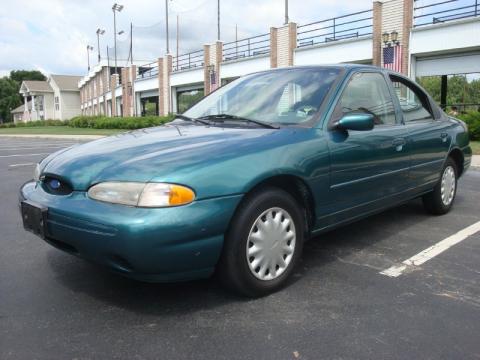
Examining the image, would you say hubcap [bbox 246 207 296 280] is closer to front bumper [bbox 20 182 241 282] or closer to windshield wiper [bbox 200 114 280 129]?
front bumper [bbox 20 182 241 282]

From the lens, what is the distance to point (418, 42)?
2183 centimetres

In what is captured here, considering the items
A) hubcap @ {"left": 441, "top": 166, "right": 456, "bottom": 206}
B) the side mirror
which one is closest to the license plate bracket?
the side mirror

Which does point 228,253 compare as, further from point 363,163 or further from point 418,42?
point 418,42

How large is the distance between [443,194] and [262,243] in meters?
3.15

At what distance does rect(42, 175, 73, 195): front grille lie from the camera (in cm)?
304

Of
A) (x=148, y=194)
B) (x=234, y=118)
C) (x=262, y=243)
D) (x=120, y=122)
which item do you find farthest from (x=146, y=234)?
(x=120, y=122)

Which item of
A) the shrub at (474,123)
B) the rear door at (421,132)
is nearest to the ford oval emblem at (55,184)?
the rear door at (421,132)

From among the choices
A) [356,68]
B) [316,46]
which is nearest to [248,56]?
[316,46]

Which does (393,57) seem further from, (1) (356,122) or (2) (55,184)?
(2) (55,184)

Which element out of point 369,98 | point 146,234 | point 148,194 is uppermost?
point 369,98

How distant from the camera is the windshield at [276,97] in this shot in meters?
3.75

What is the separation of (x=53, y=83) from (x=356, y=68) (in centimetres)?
8438

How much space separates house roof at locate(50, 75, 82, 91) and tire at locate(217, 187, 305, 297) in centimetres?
8310

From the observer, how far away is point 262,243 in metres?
3.11
